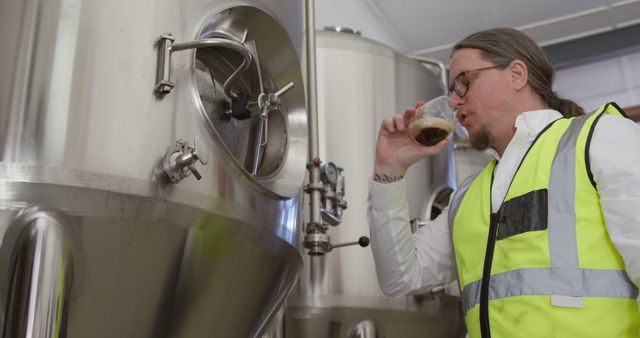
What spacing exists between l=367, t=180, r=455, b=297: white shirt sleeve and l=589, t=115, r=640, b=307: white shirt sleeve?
0.43 meters

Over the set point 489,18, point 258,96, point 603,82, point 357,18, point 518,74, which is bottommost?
point 258,96

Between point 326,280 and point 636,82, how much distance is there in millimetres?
2964

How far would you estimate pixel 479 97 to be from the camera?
4.81 ft

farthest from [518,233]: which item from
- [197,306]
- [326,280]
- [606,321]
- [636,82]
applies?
[636,82]

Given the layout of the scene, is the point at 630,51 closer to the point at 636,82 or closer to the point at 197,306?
the point at 636,82

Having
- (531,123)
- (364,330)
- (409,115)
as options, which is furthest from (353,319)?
(531,123)

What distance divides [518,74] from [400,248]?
0.45 meters

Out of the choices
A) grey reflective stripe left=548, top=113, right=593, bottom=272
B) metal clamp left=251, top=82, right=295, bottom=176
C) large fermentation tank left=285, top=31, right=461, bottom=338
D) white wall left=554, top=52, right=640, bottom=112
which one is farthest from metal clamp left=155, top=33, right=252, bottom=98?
white wall left=554, top=52, right=640, bottom=112

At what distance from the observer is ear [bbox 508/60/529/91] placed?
58.2 inches

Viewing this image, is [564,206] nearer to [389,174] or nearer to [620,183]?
[620,183]

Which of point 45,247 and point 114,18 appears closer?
point 45,247

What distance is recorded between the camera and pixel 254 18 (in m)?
1.28

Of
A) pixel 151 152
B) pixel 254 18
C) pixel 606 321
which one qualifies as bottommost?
pixel 606 321

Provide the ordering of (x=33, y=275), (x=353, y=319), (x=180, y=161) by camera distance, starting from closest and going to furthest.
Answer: (x=33, y=275) < (x=180, y=161) < (x=353, y=319)
